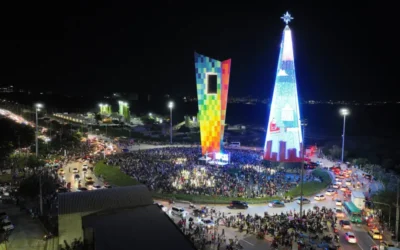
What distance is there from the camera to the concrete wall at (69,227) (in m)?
15.8

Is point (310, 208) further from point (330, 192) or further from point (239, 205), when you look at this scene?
point (239, 205)

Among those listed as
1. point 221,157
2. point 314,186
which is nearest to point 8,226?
point 221,157

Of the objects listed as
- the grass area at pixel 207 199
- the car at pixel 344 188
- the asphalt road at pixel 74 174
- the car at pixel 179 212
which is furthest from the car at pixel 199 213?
the car at pixel 344 188

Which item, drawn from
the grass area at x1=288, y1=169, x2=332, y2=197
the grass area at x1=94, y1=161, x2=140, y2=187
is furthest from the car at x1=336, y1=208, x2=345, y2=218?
the grass area at x1=94, y1=161, x2=140, y2=187

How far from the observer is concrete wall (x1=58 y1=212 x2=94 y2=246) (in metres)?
15.8

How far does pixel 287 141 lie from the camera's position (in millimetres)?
33438

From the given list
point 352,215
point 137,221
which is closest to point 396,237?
point 352,215

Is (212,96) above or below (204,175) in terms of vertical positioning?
above

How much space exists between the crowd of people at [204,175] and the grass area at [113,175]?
0.83 meters

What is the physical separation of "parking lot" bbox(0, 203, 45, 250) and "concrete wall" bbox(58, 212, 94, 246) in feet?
6.97

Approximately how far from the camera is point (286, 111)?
33094 millimetres

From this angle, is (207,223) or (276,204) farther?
(276,204)

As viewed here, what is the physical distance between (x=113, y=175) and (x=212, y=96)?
1362cm

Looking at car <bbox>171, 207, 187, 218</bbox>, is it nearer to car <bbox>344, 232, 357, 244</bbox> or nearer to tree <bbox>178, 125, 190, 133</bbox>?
car <bbox>344, 232, 357, 244</bbox>
